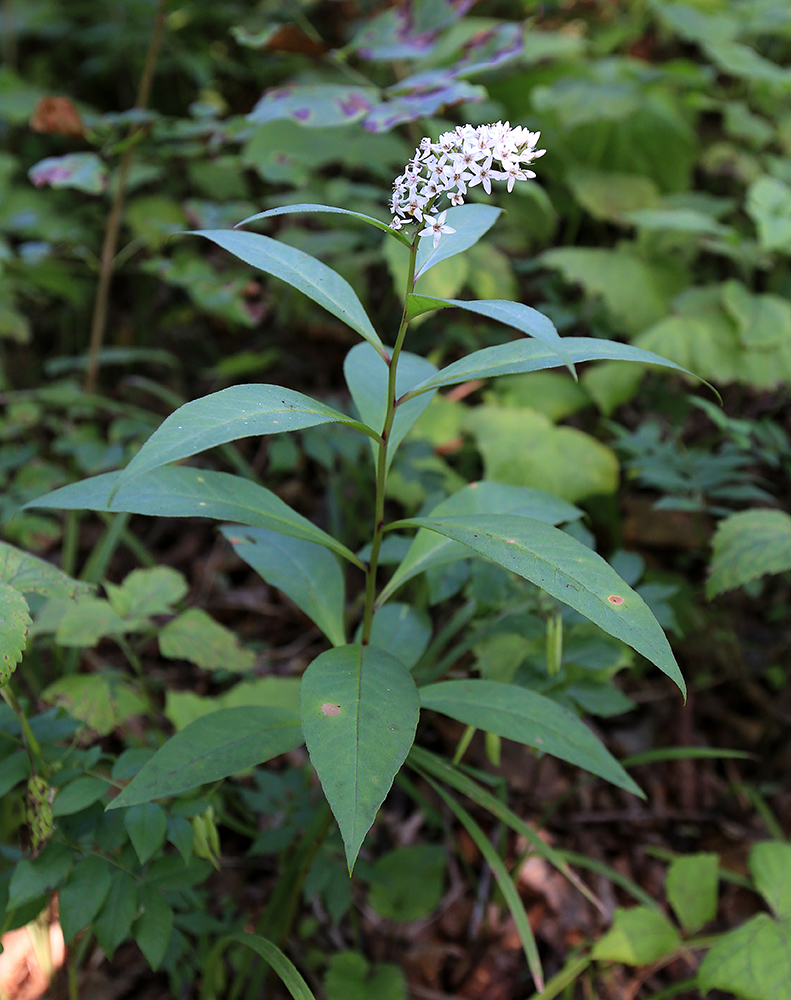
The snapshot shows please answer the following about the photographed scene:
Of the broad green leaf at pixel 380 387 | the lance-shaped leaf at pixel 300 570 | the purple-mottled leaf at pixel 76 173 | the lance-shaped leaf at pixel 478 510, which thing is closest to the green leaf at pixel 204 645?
the lance-shaped leaf at pixel 300 570

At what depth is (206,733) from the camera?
939 mm

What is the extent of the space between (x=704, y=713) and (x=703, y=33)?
2.26m

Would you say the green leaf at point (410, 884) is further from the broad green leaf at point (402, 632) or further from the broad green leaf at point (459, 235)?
the broad green leaf at point (459, 235)

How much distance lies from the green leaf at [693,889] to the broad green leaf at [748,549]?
49 cm

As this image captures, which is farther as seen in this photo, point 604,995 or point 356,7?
point 356,7

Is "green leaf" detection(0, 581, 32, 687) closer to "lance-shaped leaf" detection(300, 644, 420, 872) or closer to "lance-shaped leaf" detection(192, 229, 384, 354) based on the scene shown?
"lance-shaped leaf" detection(300, 644, 420, 872)

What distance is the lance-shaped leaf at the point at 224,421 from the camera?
664 millimetres

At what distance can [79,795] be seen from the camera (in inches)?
36.5

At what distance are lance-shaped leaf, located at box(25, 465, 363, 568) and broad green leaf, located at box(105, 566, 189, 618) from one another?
1.47ft

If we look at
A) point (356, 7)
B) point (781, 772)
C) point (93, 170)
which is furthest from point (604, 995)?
point (356, 7)

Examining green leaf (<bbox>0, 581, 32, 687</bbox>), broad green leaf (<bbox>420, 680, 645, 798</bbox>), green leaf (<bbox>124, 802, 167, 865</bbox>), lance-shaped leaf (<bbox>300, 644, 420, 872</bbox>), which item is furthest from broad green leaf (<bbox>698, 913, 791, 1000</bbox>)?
green leaf (<bbox>0, 581, 32, 687</bbox>)

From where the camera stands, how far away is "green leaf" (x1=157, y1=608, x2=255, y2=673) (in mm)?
1326

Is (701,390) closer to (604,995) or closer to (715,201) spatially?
(715,201)

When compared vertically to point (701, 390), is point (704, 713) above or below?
below
